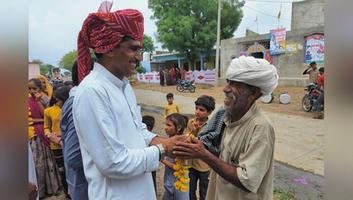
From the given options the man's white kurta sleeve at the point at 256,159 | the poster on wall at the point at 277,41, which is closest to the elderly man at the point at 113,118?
the man's white kurta sleeve at the point at 256,159

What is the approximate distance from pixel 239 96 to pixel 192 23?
80.6 feet

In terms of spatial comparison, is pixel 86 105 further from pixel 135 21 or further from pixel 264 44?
pixel 264 44

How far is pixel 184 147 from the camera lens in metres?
1.55

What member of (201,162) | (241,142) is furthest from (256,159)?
(201,162)

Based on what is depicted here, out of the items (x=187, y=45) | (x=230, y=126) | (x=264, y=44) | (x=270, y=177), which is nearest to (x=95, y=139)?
(x=230, y=126)

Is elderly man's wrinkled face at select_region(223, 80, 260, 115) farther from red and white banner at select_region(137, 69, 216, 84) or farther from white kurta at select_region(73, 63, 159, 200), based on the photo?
red and white banner at select_region(137, 69, 216, 84)

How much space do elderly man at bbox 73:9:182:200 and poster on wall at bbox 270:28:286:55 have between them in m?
19.0

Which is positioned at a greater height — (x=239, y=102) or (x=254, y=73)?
(x=254, y=73)

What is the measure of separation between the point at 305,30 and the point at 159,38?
40.5 ft

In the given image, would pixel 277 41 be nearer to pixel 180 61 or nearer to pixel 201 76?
pixel 201 76

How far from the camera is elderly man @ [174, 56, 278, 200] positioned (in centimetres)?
154

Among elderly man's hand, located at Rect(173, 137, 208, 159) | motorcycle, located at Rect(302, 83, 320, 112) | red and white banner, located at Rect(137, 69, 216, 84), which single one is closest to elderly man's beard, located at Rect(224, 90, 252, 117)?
elderly man's hand, located at Rect(173, 137, 208, 159)

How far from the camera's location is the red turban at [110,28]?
4.60 ft

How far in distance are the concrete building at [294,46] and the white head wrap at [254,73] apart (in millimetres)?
14603
